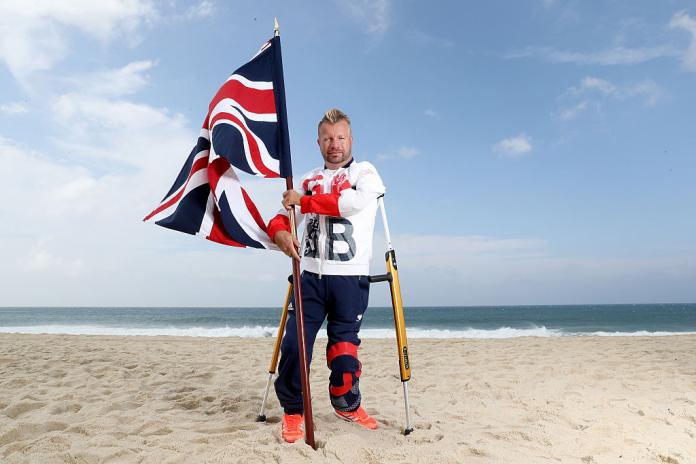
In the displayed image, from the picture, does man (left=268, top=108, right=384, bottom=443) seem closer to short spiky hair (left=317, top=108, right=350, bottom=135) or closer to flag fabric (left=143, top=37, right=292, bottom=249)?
short spiky hair (left=317, top=108, right=350, bottom=135)

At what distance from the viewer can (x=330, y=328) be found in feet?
9.55

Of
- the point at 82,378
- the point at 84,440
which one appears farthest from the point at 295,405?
the point at 82,378

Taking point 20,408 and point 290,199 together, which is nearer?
point 290,199

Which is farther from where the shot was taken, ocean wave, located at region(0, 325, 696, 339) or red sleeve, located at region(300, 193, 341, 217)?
ocean wave, located at region(0, 325, 696, 339)

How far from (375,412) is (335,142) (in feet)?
6.96

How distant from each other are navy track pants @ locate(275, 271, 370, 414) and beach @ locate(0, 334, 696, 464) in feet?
0.95

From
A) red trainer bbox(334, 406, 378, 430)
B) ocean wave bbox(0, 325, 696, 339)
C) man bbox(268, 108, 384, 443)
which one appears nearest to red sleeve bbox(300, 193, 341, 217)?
man bbox(268, 108, 384, 443)

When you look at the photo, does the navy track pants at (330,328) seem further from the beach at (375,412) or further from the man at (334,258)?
the beach at (375,412)

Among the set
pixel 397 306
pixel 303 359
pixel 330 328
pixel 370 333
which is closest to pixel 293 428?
pixel 303 359

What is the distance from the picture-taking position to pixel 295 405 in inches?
112

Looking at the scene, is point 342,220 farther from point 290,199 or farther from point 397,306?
point 397,306

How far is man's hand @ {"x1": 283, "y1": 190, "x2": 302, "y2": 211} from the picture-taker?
108 inches

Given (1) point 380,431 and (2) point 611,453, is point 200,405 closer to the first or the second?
(1) point 380,431

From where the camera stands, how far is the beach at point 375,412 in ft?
8.70
